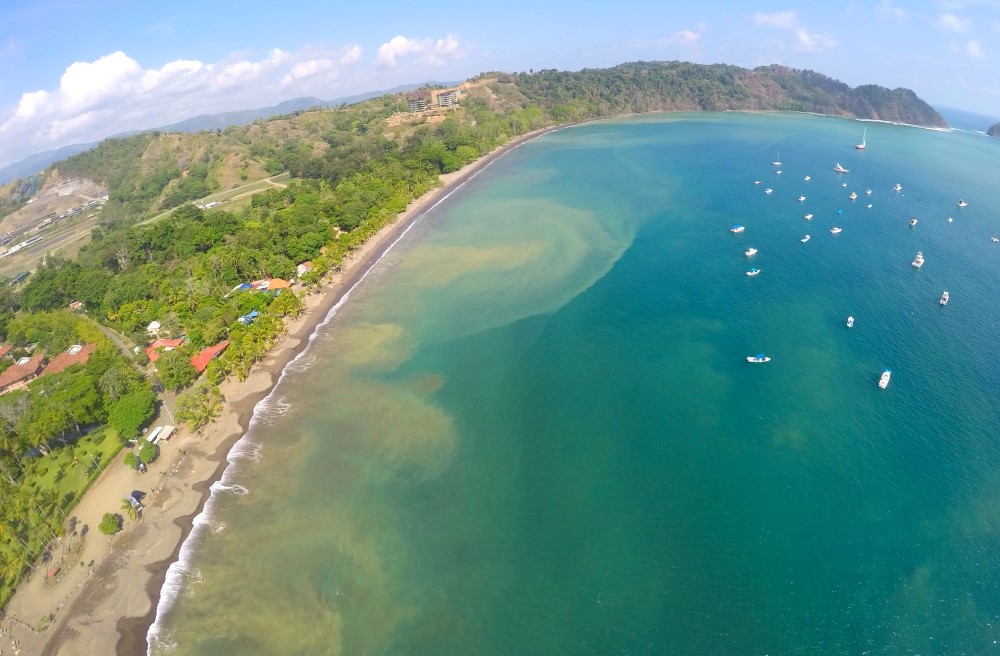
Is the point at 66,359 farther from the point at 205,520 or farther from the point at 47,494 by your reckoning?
the point at 205,520

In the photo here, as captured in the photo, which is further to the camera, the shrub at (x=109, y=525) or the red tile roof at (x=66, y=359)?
the red tile roof at (x=66, y=359)

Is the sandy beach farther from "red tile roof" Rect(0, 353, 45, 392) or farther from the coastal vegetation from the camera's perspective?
"red tile roof" Rect(0, 353, 45, 392)

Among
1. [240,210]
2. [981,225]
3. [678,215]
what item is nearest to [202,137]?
[240,210]

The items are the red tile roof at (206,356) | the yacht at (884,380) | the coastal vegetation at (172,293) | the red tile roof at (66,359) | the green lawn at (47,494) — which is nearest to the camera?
the green lawn at (47,494)

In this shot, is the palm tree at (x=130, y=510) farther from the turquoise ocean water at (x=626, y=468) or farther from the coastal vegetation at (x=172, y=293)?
the turquoise ocean water at (x=626, y=468)

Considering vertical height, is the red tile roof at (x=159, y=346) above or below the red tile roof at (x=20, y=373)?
above

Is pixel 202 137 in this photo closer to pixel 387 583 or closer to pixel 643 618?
pixel 387 583

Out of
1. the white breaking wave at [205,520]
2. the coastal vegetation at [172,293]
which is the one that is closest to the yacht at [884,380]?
the white breaking wave at [205,520]
